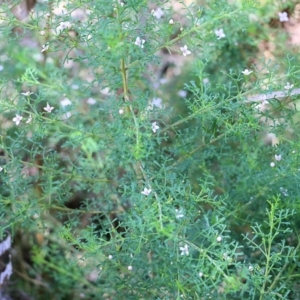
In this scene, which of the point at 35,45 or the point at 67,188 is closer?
the point at 67,188

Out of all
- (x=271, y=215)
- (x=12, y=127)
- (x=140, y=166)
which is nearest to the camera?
(x=271, y=215)

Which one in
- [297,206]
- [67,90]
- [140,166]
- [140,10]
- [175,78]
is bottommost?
[175,78]

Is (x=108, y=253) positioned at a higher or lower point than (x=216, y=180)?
higher

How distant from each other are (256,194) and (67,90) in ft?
1.44

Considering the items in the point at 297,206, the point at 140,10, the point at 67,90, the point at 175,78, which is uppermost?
the point at 140,10

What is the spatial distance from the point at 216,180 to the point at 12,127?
61 cm

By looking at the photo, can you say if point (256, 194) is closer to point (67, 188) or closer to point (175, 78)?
point (67, 188)

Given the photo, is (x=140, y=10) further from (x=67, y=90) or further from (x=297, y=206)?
(x=297, y=206)

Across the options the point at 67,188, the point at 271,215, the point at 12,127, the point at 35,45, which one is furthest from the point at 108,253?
the point at 35,45

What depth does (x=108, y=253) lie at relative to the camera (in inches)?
41.7

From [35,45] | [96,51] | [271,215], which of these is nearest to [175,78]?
[35,45]

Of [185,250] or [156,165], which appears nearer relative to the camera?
[185,250]

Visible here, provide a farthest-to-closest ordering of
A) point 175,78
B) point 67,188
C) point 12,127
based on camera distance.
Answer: point 175,78 → point 12,127 → point 67,188

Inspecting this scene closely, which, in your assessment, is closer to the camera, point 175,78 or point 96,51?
point 96,51
